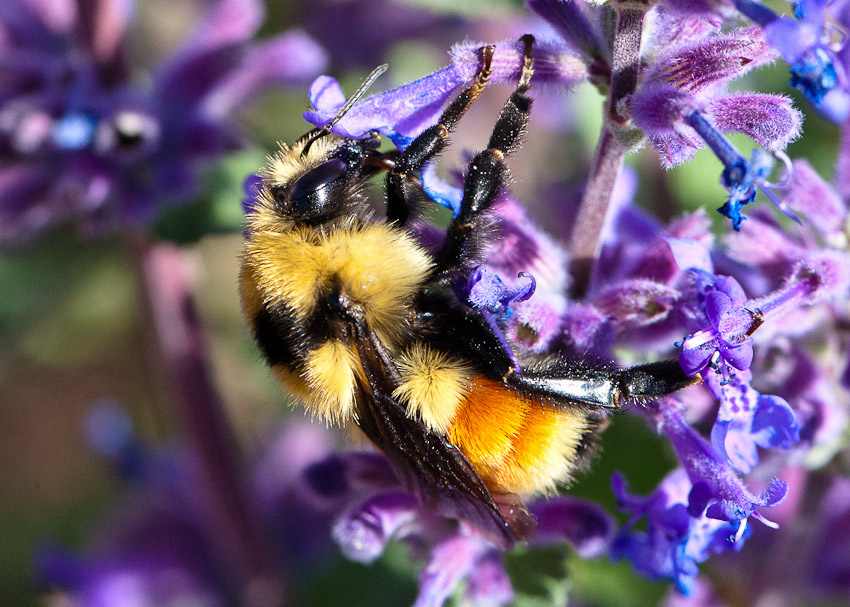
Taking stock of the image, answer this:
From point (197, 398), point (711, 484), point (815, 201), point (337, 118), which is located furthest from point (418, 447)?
point (197, 398)

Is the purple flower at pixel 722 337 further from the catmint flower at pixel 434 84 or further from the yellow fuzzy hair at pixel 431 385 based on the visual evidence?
the catmint flower at pixel 434 84

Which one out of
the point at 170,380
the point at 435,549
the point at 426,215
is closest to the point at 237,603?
the point at 170,380

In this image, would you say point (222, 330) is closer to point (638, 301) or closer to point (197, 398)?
point (197, 398)

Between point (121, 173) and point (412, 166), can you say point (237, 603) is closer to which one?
point (121, 173)

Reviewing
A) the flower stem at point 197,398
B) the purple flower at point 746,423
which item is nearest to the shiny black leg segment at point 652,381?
the purple flower at point 746,423

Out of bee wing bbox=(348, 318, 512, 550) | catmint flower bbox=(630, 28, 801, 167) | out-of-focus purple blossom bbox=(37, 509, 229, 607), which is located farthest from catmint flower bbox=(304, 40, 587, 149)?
out-of-focus purple blossom bbox=(37, 509, 229, 607)

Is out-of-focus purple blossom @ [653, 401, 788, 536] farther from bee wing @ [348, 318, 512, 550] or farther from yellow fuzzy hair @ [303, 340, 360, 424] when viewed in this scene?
yellow fuzzy hair @ [303, 340, 360, 424]
